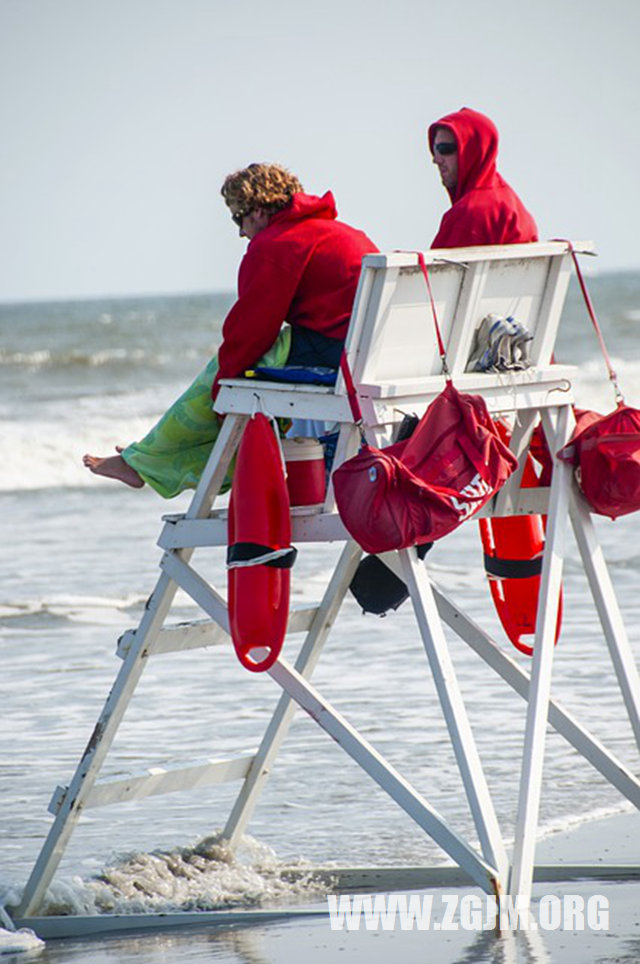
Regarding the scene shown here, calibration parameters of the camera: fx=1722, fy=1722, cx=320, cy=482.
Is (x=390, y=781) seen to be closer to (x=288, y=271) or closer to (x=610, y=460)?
(x=610, y=460)

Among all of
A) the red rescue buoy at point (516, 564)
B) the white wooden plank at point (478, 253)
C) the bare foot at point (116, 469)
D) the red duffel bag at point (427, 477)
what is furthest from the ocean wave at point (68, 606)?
the red duffel bag at point (427, 477)

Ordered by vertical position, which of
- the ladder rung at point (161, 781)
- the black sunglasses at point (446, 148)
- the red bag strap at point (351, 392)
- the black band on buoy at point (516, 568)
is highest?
the black sunglasses at point (446, 148)

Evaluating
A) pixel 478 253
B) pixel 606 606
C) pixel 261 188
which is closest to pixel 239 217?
pixel 261 188

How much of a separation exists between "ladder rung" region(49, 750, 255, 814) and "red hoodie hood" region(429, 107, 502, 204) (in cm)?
190

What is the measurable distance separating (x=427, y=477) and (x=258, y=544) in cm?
50

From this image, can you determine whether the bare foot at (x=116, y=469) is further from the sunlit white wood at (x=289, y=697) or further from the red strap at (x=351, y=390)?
the red strap at (x=351, y=390)

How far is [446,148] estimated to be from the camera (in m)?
4.71

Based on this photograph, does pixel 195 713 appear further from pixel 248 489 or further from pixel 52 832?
pixel 248 489

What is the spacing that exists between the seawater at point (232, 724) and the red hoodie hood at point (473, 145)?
2.15 m

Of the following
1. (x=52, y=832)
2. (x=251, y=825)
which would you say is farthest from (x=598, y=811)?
(x=52, y=832)

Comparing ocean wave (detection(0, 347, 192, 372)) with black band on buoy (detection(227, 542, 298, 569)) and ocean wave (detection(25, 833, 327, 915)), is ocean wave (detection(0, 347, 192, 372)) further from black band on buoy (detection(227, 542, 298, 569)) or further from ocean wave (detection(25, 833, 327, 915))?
black band on buoy (detection(227, 542, 298, 569))

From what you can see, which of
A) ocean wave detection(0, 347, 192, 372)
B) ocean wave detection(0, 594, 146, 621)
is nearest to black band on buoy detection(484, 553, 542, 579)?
ocean wave detection(0, 594, 146, 621)

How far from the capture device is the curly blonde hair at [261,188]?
183 inches

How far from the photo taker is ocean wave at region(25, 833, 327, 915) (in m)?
5.00
